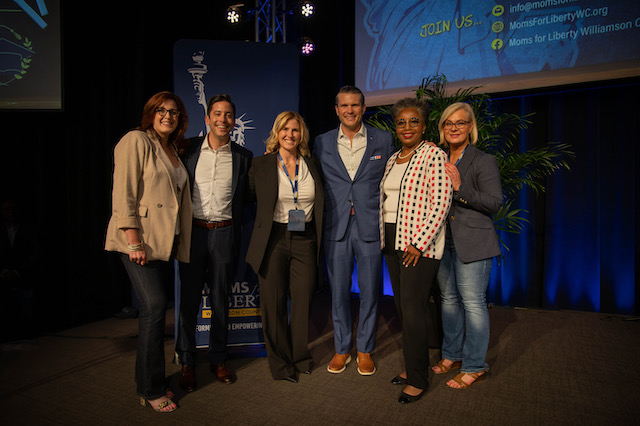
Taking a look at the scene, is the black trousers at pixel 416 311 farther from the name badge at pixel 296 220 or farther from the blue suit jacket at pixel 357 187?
the name badge at pixel 296 220

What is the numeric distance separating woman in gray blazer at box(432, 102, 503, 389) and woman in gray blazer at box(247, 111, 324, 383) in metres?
0.80

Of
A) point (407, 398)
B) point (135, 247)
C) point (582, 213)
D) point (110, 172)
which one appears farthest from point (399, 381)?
point (110, 172)

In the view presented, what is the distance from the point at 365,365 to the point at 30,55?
3.70 m

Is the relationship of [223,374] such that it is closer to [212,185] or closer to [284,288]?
[284,288]

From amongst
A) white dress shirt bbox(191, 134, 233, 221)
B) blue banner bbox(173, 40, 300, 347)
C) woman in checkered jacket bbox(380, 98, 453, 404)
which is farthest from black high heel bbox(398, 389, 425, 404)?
white dress shirt bbox(191, 134, 233, 221)

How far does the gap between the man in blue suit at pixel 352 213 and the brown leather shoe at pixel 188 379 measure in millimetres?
835

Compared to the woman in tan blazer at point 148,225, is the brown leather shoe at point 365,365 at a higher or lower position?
lower

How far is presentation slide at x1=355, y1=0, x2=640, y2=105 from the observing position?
3.86m

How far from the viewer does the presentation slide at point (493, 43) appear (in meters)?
3.86

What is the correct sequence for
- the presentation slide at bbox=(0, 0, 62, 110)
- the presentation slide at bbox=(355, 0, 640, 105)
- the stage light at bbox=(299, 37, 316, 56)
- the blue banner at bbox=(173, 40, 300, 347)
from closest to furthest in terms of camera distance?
the blue banner at bbox=(173, 40, 300, 347), the presentation slide at bbox=(0, 0, 62, 110), the presentation slide at bbox=(355, 0, 640, 105), the stage light at bbox=(299, 37, 316, 56)

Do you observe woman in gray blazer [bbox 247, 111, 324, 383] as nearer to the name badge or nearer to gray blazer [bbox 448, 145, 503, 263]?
the name badge

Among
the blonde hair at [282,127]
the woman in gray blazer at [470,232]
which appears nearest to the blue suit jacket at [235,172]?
the blonde hair at [282,127]

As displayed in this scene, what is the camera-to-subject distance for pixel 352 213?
2.66 m

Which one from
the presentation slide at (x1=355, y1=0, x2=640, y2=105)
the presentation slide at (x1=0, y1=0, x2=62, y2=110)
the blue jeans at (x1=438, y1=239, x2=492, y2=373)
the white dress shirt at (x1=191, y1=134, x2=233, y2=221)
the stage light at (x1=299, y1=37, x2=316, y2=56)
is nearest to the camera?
the blue jeans at (x1=438, y1=239, x2=492, y2=373)
